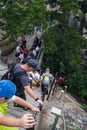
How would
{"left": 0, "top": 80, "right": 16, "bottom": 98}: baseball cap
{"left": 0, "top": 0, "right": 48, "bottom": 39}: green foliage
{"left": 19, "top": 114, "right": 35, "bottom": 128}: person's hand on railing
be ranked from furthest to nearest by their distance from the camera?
{"left": 0, "top": 0, "right": 48, "bottom": 39}: green foliage → {"left": 0, "top": 80, "right": 16, "bottom": 98}: baseball cap → {"left": 19, "top": 114, "right": 35, "bottom": 128}: person's hand on railing

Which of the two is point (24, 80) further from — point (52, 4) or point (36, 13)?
point (52, 4)

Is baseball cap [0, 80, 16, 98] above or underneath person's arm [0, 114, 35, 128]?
above

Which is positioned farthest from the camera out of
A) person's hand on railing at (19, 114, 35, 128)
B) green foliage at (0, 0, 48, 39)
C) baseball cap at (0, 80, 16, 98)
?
green foliage at (0, 0, 48, 39)

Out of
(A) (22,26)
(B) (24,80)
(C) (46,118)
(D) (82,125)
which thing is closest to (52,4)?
(A) (22,26)

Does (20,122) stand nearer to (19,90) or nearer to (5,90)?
(5,90)

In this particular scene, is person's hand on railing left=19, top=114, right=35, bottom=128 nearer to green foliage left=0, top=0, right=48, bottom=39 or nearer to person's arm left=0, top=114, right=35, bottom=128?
person's arm left=0, top=114, right=35, bottom=128

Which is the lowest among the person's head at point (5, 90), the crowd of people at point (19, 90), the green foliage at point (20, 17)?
the green foliage at point (20, 17)

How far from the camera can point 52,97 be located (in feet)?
50.0

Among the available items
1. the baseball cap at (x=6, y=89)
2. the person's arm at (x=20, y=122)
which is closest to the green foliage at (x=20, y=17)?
the baseball cap at (x=6, y=89)

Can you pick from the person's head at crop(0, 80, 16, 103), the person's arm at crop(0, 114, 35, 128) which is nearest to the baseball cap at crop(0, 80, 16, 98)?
the person's head at crop(0, 80, 16, 103)

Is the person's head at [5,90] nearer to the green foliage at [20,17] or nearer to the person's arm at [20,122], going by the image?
the person's arm at [20,122]

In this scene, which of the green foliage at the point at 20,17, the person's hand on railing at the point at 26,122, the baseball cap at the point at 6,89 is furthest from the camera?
the green foliage at the point at 20,17

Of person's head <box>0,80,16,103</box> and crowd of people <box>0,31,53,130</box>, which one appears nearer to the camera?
crowd of people <box>0,31,53,130</box>

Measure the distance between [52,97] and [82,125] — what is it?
2638 millimetres
